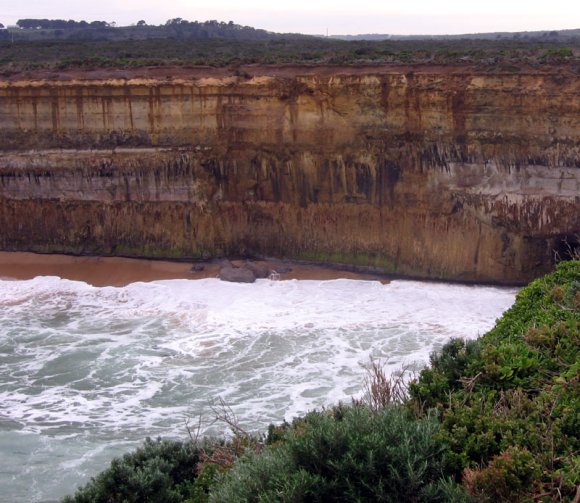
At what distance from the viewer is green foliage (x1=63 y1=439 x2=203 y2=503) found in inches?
329

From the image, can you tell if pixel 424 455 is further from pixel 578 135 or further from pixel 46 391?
pixel 578 135

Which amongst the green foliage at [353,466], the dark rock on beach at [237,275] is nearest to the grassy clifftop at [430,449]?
the green foliage at [353,466]

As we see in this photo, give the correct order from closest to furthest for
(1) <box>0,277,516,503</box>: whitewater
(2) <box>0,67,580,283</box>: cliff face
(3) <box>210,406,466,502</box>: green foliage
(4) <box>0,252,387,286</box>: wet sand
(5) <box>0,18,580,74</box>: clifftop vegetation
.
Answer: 1. (3) <box>210,406,466,502</box>: green foliage
2. (1) <box>0,277,516,503</box>: whitewater
3. (2) <box>0,67,580,283</box>: cliff face
4. (4) <box>0,252,387,286</box>: wet sand
5. (5) <box>0,18,580,74</box>: clifftop vegetation

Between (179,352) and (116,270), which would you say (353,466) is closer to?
(179,352)

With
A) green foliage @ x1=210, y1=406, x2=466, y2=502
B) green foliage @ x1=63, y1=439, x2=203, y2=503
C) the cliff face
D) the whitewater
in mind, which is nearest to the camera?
green foliage @ x1=210, y1=406, x2=466, y2=502

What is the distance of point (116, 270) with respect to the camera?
22594 millimetres

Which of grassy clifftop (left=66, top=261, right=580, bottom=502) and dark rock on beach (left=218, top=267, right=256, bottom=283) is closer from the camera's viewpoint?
grassy clifftop (left=66, top=261, right=580, bottom=502)

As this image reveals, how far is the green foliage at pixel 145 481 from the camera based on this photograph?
8367 millimetres

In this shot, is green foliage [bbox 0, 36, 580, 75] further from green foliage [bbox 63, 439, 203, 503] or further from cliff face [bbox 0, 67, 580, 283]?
green foliage [bbox 63, 439, 203, 503]

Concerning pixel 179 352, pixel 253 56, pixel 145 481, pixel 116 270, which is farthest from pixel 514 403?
pixel 253 56

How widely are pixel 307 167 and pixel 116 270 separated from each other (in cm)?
618

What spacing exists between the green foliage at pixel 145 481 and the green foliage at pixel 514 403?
2.79 metres

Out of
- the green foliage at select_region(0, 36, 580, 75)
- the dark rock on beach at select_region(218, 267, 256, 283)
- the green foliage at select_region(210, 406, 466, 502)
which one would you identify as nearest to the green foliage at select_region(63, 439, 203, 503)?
the green foliage at select_region(210, 406, 466, 502)

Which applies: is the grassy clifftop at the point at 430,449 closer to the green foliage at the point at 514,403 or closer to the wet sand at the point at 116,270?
the green foliage at the point at 514,403
